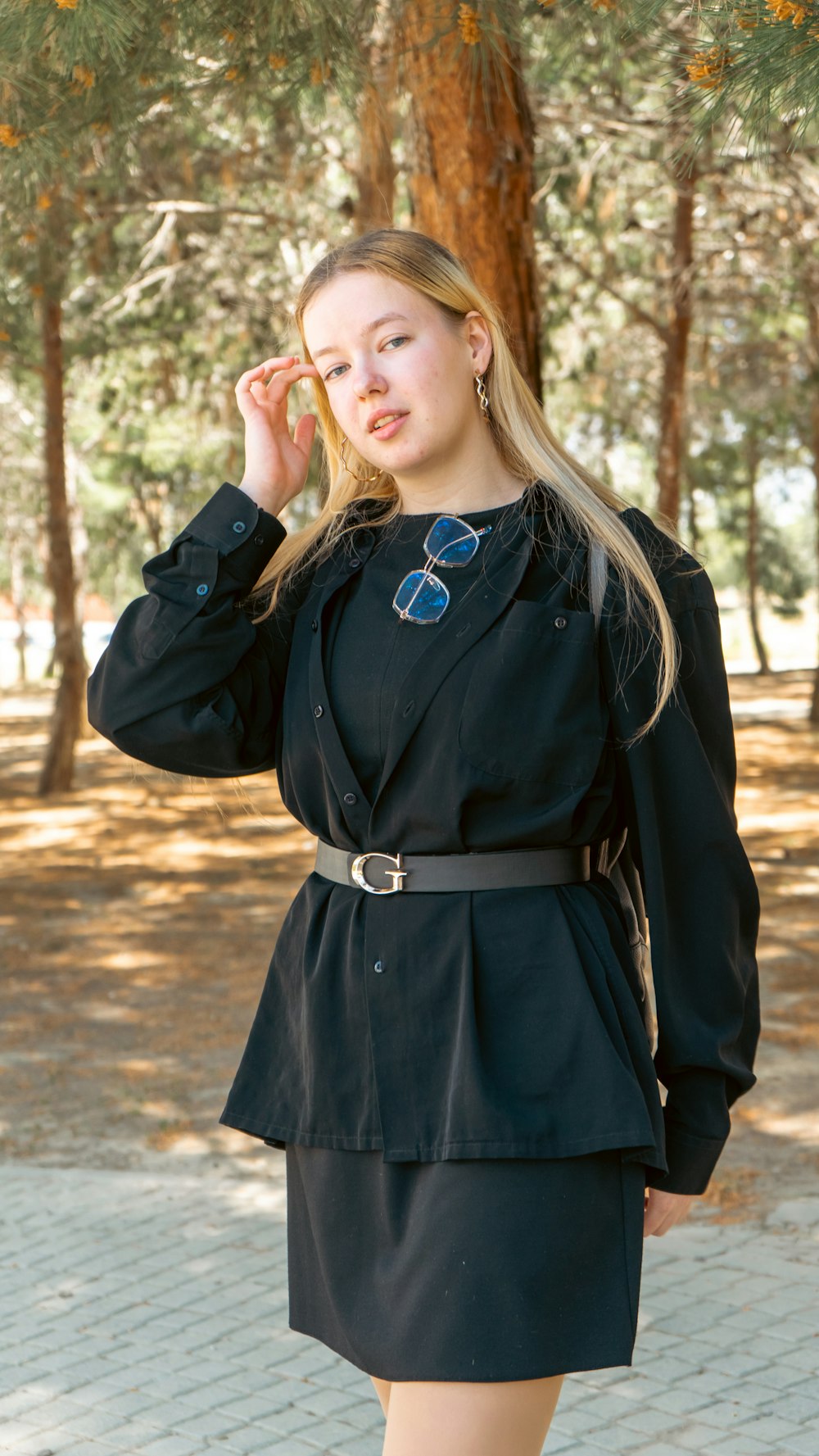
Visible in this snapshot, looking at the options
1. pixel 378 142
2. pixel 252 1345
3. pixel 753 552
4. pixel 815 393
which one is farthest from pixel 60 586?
pixel 753 552

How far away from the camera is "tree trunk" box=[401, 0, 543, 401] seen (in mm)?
5453

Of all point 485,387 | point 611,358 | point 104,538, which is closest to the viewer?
point 485,387

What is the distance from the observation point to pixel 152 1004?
8117 millimetres

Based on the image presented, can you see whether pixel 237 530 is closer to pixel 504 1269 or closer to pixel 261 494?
pixel 261 494

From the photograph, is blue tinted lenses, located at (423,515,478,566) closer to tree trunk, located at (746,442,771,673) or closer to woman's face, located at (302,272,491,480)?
woman's face, located at (302,272,491,480)

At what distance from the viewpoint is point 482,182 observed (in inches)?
216

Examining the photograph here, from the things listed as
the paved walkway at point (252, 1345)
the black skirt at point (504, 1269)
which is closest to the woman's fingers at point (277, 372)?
the black skirt at point (504, 1269)

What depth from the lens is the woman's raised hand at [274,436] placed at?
101 inches

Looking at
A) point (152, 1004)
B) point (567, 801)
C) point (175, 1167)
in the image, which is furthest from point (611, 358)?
point (567, 801)

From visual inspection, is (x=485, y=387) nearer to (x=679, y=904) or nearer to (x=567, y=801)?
(x=567, y=801)

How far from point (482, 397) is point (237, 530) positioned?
0.45m

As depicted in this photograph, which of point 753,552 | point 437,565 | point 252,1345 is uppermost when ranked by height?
point 753,552

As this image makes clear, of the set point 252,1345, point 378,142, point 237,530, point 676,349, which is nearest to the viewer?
point 237,530

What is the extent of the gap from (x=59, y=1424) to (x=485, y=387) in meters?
2.75
